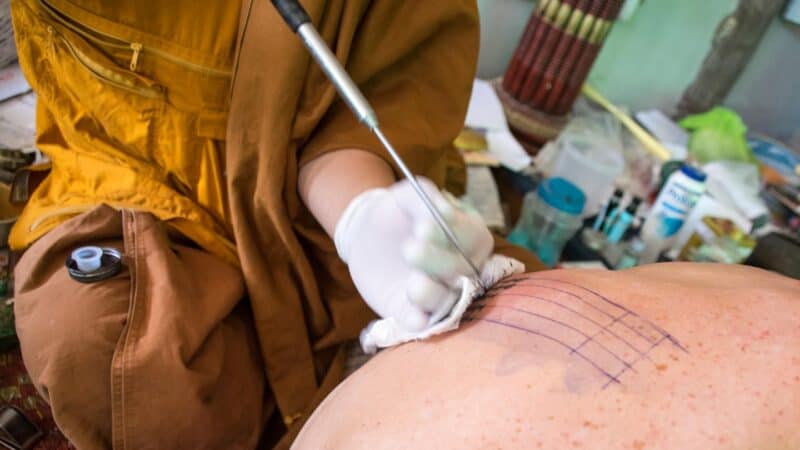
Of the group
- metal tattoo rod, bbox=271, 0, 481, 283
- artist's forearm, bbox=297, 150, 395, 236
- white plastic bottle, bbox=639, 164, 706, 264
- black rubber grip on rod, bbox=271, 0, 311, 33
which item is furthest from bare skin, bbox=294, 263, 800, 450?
white plastic bottle, bbox=639, 164, 706, 264

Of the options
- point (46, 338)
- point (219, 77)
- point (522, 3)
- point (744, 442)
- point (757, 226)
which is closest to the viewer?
point (744, 442)

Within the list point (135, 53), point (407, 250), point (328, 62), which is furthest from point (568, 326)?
point (135, 53)

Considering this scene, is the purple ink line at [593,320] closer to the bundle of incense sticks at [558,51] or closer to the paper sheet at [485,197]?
the paper sheet at [485,197]

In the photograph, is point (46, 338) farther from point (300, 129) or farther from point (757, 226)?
point (757, 226)

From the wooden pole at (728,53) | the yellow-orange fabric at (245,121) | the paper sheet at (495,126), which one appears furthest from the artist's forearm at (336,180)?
the wooden pole at (728,53)

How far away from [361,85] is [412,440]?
552mm

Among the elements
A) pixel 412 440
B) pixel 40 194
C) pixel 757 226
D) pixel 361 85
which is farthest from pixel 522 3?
pixel 412 440

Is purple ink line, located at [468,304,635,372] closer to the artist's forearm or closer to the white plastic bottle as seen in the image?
the artist's forearm

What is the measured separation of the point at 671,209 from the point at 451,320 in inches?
46.0

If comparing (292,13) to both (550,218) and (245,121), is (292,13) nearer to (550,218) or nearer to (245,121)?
(245,121)

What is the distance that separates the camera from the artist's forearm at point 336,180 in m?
0.68

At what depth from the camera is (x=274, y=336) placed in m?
0.74

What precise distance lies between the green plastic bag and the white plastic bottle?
0.43 metres

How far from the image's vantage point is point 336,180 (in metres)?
0.70
